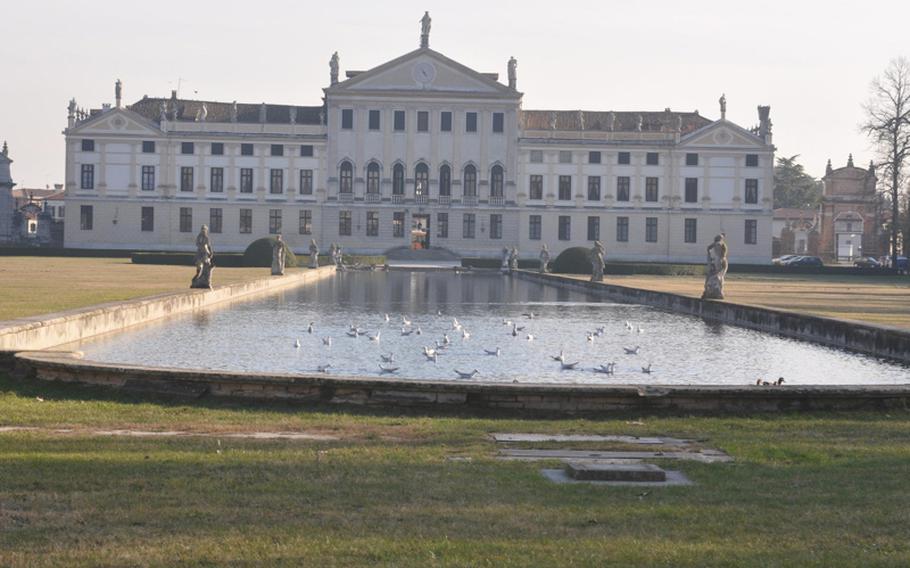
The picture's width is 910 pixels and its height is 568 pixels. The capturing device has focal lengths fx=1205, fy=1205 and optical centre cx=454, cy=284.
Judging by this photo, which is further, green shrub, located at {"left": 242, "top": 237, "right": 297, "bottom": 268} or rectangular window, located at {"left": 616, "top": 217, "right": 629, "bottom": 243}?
rectangular window, located at {"left": 616, "top": 217, "right": 629, "bottom": 243}

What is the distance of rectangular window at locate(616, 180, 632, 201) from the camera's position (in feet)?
269

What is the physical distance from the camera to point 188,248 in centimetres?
8000

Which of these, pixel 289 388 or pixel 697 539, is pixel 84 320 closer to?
pixel 289 388

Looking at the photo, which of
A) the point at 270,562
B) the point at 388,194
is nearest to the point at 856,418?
the point at 270,562

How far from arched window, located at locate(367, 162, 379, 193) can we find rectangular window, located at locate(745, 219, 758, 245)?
25.3 meters

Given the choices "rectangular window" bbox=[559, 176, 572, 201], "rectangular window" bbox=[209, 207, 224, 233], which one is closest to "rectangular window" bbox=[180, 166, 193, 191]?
"rectangular window" bbox=[209, 207, 224, 233]

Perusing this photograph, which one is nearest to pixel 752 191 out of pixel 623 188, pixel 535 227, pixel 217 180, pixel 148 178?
pixel 623 188

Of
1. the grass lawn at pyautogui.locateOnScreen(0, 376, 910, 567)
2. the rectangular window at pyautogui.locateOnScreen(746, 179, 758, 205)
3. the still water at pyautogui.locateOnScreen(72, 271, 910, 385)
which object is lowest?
the still water at pyautogui.locateOnScreen(72, 271, 910, 385)

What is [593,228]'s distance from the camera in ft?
270

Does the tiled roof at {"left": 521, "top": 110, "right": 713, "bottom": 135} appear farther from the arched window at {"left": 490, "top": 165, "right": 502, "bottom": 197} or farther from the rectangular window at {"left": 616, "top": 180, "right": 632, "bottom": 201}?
the arched window at {"left": 490, "top": 165, "right": 502, "bottom": 197}

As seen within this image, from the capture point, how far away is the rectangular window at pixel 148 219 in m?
80.4

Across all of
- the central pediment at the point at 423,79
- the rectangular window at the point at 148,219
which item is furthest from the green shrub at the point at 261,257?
the rectangular window at the point at 148,219

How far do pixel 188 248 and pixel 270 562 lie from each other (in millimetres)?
76703

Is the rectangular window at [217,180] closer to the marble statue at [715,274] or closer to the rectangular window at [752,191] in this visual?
the rectangular window at [752,191]
